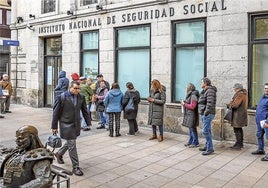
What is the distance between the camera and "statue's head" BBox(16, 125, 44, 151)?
3518 mm

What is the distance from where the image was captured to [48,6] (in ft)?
51.8

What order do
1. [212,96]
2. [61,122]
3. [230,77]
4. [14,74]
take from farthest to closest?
1. [14,74]
2. [230,77]
3. [212,96]
4. [61,122]

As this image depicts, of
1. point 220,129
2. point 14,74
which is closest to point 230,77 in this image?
point 220,129

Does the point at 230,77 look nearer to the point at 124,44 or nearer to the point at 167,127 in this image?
the point at 167,127

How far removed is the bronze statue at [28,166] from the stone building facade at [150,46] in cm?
709

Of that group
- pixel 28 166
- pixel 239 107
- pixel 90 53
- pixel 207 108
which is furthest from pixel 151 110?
pixel 28 166

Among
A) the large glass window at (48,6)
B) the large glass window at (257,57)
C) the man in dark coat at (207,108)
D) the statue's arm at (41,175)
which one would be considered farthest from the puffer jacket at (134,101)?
the large glass window at (48,6)

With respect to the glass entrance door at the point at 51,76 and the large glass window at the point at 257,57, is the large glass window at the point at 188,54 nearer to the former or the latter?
the large glass window at the point at 257,57

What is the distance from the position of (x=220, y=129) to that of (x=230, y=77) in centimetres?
149

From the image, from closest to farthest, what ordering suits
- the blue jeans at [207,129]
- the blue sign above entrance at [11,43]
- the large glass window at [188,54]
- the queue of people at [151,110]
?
the queue of people at [151,110]
the blue jeans at [207,129]
the large glass window at [188,54]
the blue sign above entrance at [11,43]

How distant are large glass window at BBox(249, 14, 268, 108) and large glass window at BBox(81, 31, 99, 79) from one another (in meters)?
6.20

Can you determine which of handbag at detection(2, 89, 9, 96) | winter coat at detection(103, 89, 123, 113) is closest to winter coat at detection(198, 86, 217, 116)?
winter coat at detection(103, 89, 123, 113)

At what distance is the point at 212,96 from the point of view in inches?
322

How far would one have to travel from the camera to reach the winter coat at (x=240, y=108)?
8.48 meters
